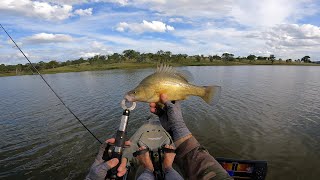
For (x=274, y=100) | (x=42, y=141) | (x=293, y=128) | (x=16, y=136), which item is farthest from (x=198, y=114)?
(x=16, y=136)

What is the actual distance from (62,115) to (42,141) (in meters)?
5.82

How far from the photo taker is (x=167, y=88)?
504cm

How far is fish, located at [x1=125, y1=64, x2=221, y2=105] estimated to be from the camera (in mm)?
4852

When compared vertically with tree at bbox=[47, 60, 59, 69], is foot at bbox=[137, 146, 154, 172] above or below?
below

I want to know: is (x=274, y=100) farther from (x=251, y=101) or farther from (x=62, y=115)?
(x=62, y=115)

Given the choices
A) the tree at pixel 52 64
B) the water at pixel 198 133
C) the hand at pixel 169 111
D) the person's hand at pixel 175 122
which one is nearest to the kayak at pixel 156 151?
the person's hand at pixel 175 122

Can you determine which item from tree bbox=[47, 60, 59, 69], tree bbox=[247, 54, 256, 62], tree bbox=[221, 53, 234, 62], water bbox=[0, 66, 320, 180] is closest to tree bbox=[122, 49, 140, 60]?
tree bbox=[47, 60, 59, 69]

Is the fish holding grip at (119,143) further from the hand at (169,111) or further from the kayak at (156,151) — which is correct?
the hand at (169,111)

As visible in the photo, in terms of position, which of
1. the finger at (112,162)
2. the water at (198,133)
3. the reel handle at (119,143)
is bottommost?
the water at (198,133)

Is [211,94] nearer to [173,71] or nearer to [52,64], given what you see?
[173,71]

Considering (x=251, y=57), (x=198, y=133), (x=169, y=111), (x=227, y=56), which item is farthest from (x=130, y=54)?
(x=169, y=111)

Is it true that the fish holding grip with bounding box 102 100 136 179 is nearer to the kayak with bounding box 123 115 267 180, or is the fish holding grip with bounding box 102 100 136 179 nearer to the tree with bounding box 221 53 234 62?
the kayak with bounding box 123 115 267 180

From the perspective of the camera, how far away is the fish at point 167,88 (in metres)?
4.85

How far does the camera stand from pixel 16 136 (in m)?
15.8
